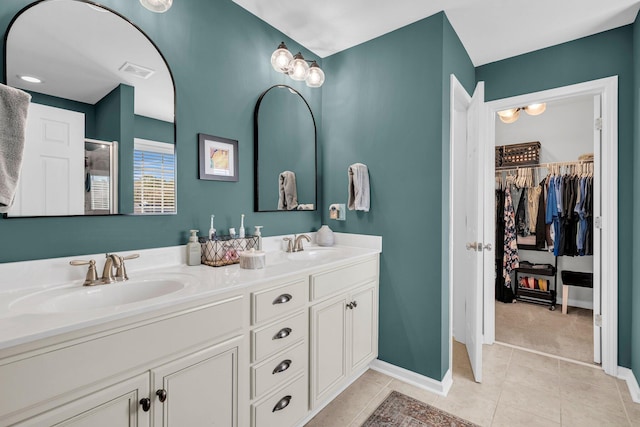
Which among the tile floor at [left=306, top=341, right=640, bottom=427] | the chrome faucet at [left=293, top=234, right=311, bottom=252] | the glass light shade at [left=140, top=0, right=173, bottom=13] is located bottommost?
the tile floor at [left=306, top=341, right=640, bottom=427]

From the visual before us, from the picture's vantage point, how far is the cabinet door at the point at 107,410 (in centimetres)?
83

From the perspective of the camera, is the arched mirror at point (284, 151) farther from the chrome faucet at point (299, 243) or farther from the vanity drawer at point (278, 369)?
the vanity drawer at point (278, 369)

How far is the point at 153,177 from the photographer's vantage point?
1.56 meters

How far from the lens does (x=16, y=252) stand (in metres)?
1.18

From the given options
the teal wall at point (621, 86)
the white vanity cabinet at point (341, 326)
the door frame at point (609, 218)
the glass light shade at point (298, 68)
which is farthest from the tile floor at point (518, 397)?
the glass light shade at point (298, 68)

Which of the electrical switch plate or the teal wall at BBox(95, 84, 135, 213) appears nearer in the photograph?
the teal wall at BBox(95, 84, 135, 213)

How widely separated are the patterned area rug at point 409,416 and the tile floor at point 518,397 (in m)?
0.05

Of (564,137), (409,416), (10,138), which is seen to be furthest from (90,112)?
(564,137)

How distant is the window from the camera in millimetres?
1507

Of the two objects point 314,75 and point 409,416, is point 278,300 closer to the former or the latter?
Result: point 409,416

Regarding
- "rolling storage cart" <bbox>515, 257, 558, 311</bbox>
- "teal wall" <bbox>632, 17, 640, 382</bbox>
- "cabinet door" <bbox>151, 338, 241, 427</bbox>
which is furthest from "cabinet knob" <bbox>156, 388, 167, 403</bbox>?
"rolling storage cart" <bbox>515, 257, 558, 311</bbox>

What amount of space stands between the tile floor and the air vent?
205cm

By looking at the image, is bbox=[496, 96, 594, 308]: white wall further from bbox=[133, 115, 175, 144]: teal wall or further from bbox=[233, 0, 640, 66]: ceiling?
bbox=[133, 115, 175, 144]: teal wall

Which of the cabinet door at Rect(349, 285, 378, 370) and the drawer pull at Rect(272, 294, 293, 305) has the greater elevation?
the drawer pull at Rect(272, 294, 293, 305)
